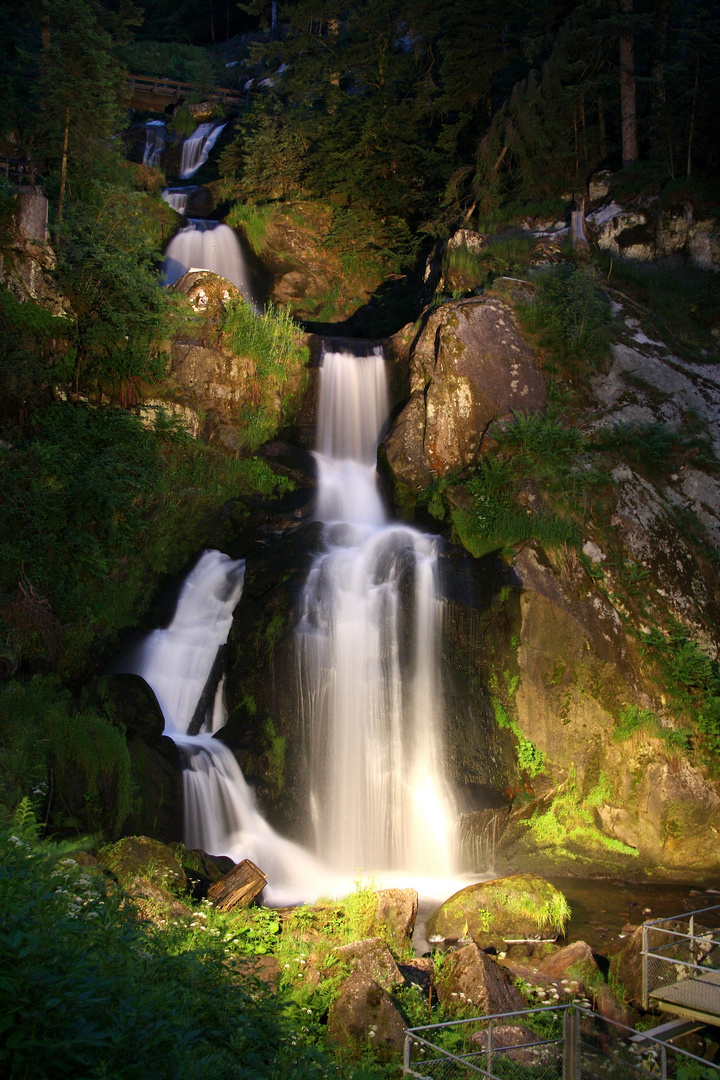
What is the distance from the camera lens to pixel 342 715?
10719 mm

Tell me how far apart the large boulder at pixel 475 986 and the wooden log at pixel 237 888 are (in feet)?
6.93

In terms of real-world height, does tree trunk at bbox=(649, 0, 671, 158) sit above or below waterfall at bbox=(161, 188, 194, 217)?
above

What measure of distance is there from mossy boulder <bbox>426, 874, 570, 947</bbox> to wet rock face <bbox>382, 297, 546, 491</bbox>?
308 inches

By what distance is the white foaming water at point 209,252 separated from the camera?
20.0 meters

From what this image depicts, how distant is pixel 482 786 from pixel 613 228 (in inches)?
596

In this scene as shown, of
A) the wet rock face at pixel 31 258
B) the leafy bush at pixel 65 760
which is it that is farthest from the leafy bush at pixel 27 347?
the leafy bush at pixel 65 760

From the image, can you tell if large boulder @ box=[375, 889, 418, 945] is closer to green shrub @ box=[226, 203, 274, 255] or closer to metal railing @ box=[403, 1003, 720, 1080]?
metal railing @ box=[403, 1003, 720, 1080]

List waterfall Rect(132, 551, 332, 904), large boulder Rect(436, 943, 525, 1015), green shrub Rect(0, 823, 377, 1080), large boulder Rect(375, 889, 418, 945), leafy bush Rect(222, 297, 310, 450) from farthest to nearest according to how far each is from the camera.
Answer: leafy bush Rect(222, 297, 310, 450), waterfall Rect(132, 551, 332, 904), large boulder Rect(375, 889, 418, 945), large boulder Rect(436, 943, 525, 1015), green shrub Rect(0, 823, 377, 1080)

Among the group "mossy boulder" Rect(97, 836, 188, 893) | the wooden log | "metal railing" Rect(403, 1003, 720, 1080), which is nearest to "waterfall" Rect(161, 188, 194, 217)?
"mossy boulder" Rect(97, 836, 188, 893)

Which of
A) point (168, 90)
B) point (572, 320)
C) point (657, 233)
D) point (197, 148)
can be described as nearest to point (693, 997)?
point (572, 320)

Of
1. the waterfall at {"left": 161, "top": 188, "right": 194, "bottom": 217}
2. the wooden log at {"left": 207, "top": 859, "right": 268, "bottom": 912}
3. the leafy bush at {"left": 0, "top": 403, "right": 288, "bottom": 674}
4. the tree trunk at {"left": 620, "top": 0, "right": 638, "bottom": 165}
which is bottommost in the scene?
the wooden log at {"left": 207, "top": 859, "right": 268, "bottom": 912}

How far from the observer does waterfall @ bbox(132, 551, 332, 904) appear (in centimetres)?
950

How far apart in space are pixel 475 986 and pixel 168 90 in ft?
107

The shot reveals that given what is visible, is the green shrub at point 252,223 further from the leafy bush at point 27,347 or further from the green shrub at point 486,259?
the leafy bush at point 27,347
